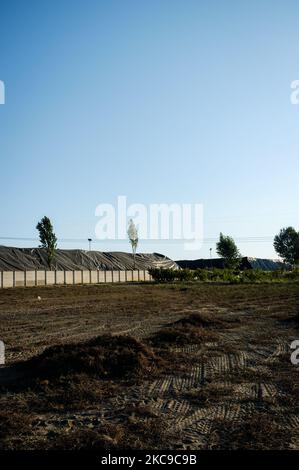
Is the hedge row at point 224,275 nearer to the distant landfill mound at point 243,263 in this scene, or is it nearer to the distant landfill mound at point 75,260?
the distant landfill mound at point 75,260

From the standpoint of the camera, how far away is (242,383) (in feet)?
23.5

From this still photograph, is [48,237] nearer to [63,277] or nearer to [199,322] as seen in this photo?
[63,277]

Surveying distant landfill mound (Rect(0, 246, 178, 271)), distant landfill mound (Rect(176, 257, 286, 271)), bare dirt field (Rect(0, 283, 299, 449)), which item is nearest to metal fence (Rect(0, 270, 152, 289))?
distant landfill mound (Rect(0, 246, 178, 271))

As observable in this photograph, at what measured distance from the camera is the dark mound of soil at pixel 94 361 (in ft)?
25.2

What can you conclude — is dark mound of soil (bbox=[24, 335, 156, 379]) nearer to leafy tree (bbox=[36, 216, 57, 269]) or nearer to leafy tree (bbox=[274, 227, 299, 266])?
leafy tree (bbox=[36, 216, 57, 269])

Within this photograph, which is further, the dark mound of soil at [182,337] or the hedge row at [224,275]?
the hedge row at [224,275]

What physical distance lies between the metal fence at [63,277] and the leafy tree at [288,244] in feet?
104

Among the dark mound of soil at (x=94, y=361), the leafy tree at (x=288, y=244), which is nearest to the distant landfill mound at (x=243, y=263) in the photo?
the leafy tree at (x=288, y=244)

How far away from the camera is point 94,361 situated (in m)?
7.95

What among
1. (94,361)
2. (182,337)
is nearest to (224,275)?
(182,337)
